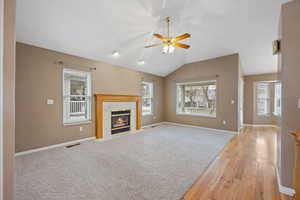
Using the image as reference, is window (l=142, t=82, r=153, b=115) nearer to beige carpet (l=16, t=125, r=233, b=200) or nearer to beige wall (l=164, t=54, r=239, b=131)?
beige wall (l=164, t=54, r=239, b=131)

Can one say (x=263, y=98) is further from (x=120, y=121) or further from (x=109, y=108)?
(x=109, y=108)

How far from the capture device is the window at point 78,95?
4.06m

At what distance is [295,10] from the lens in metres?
1.78

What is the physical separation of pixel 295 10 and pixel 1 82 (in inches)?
133

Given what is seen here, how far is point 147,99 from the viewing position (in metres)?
6.52

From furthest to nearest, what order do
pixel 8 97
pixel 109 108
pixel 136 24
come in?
pixel 109 108 < pixel 136 24 < pixel 8 97

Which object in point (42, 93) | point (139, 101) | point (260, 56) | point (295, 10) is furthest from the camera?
point (139, 101)

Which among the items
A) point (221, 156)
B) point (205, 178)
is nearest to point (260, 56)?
point (221, 156)

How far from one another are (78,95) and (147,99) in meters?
3.22

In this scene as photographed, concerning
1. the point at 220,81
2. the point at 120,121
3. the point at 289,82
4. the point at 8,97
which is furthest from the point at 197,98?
the point at 8,97

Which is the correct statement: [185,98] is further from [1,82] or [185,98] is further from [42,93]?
[1,82]

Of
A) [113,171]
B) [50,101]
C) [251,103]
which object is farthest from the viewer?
[251,103]

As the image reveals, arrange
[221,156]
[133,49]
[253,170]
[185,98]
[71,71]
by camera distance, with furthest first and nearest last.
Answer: [185,98] → [133,49] → [71,71] → [221,156] → [253,170]

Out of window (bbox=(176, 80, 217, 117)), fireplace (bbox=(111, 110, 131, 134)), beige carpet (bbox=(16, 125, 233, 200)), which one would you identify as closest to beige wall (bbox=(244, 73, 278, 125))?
window (bbox=(176, 80, 217, 117))
